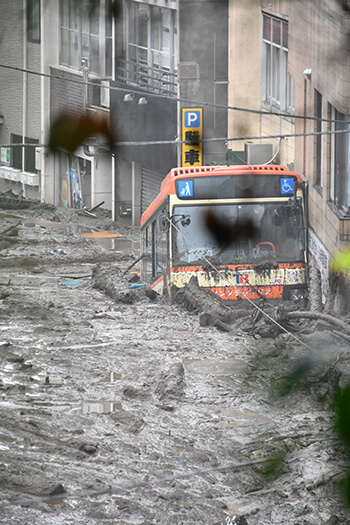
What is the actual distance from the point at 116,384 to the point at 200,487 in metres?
3.40

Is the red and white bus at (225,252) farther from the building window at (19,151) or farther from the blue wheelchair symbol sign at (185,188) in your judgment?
the building window at (19,151)

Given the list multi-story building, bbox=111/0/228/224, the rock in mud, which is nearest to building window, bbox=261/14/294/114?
multi-story building, bbox=111/0/228/224

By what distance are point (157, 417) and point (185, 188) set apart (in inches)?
193

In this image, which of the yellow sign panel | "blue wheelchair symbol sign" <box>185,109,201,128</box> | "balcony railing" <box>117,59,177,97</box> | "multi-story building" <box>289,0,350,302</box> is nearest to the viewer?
"multi-story building" <box>289,0,350,302</box>

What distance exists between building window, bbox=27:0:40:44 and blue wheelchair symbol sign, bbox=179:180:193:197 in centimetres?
1108

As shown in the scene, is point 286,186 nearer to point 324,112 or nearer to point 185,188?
point 185,188

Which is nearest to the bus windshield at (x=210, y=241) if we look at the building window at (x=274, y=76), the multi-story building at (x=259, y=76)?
the multi-story building at (x=259, y=76)

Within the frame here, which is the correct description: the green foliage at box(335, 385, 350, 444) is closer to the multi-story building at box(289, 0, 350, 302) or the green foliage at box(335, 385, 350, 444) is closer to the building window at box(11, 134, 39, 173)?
the multi-story building at box(289, 0, 350, 302)

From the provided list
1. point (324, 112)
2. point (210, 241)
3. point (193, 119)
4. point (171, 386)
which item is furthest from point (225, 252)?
point (324, 112)

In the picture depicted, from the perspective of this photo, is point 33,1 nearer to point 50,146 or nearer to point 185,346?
point 50,146

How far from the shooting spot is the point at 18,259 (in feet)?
70.7

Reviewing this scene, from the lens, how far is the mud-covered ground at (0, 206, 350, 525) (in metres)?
1.57

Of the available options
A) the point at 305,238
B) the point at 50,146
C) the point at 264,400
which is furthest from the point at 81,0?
the point at 305,238

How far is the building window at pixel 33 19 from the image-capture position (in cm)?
115
